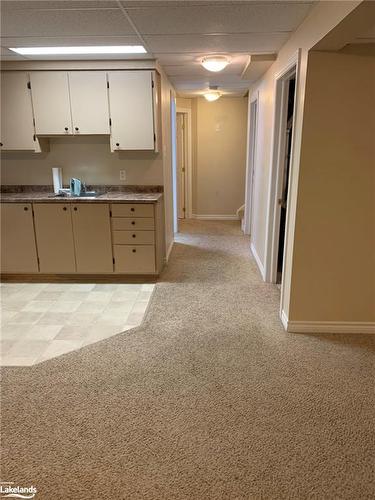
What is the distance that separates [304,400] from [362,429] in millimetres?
329

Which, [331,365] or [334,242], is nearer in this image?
[331,365]

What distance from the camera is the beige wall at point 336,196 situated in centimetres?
237

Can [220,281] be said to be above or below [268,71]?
below

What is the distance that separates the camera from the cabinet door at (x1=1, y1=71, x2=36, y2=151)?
3700mm

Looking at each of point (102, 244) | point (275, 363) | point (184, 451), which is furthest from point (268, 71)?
point (184, 451)

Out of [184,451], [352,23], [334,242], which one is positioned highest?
[352,23]

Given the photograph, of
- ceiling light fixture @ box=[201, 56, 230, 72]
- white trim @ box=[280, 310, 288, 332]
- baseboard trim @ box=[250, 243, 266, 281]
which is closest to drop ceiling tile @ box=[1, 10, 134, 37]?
ceiling light fixture @ box=[201, 56, 230, 72]

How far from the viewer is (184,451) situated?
1754mm

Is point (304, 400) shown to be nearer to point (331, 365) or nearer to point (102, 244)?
point (331, 365)

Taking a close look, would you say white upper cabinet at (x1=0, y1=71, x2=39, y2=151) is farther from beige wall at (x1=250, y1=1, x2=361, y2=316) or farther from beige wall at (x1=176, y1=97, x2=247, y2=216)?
beige wall at (x1=176, y1=97, x2=247, y2=216)

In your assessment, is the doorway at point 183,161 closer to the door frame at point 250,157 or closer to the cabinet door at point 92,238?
the door frame at point 250,157

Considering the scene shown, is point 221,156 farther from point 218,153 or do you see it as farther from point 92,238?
point 92,238

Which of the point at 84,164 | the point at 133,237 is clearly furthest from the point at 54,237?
the point at 84,164

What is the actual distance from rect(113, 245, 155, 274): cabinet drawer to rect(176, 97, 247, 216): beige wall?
348 centimetres
